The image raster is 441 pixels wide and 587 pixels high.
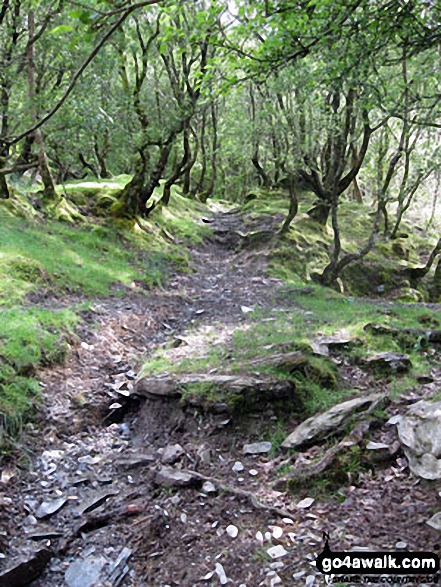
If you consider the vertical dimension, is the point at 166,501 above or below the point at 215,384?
below

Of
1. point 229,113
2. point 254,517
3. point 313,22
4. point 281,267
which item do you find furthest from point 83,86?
point 229,113

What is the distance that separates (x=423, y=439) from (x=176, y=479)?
236cm

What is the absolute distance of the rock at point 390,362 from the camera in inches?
276

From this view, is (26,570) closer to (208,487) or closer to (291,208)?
(208,487)

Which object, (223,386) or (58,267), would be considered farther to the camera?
(58,267)

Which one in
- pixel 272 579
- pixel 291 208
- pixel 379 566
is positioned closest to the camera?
pixel 379 566

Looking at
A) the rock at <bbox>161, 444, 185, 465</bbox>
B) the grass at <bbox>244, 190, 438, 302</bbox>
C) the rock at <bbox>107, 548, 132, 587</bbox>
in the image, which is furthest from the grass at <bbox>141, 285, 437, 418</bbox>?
the grass at <bbox>244, 190, 438, 302</bbox>

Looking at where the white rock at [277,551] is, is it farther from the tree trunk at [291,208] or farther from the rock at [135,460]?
the tree trunk at [291,208]

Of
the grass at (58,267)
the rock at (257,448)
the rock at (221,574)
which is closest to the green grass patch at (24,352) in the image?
the grass at (58,267)

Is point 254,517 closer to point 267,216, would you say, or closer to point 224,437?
point 224,437

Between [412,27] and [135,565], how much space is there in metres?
5.91

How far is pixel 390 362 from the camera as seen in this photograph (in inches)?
280

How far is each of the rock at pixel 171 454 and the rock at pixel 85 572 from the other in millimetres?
Answer: 1339

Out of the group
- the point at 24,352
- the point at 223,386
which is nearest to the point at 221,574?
the point at 223,386
